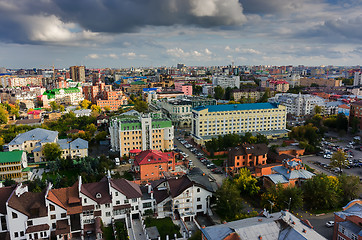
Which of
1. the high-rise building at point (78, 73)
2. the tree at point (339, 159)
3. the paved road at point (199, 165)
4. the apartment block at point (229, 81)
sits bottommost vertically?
the paved road at point (199, 165)

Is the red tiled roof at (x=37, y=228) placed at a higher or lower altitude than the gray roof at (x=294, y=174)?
lower

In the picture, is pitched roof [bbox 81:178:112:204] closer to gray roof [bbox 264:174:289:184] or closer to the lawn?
the lawn

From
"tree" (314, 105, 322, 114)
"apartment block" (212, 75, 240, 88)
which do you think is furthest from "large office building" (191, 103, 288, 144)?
"apartment block" (212, 75, 240, 88)

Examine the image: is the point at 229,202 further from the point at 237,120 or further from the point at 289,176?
the point at 237,120

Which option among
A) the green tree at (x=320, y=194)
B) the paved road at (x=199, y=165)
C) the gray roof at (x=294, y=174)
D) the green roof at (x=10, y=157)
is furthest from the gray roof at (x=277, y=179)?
the green roof at (x=10, y=157)

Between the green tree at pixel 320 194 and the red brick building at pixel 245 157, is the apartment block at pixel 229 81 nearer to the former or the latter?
the red brick building at pixel 245 157

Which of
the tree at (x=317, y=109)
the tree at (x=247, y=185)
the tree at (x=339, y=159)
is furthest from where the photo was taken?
the tree at (x=317, y=109)

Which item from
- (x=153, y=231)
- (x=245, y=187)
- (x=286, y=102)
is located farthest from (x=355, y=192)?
(x=286, y=102)
